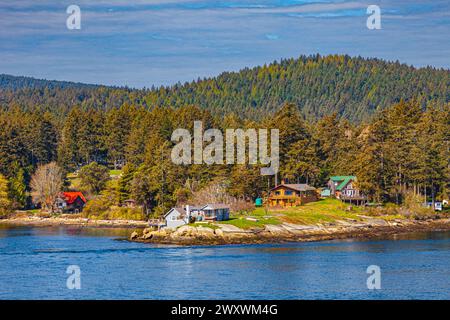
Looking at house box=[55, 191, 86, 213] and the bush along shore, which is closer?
the bush along shore

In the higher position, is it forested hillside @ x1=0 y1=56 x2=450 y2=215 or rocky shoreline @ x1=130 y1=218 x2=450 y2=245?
forested hillside @ x1=0 y1=56 x2=450 y2=215

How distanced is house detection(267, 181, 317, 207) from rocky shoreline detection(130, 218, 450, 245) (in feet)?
→ 44.4

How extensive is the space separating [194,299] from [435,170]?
68069mm

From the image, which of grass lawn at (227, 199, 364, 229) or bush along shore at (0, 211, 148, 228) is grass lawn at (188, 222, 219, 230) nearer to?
grass lawn at (227, 199, 364, 229)

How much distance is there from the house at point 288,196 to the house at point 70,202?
33.6 m

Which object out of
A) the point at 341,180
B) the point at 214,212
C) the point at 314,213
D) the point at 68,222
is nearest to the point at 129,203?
the point at 68,222

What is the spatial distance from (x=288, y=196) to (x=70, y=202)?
1482 inches

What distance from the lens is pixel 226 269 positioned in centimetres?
6262

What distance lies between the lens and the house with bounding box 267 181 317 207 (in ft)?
354

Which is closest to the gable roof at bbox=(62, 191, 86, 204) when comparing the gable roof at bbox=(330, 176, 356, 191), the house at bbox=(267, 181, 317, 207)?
the house at bbox=(267, 181, 317, 207)

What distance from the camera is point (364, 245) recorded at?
79.6 m

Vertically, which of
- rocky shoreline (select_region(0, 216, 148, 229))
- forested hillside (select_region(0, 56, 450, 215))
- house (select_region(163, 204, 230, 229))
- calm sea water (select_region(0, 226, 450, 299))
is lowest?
rocky shoreline (select_region(0, 216, 148, 229))

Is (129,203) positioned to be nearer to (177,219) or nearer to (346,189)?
(177,219)
